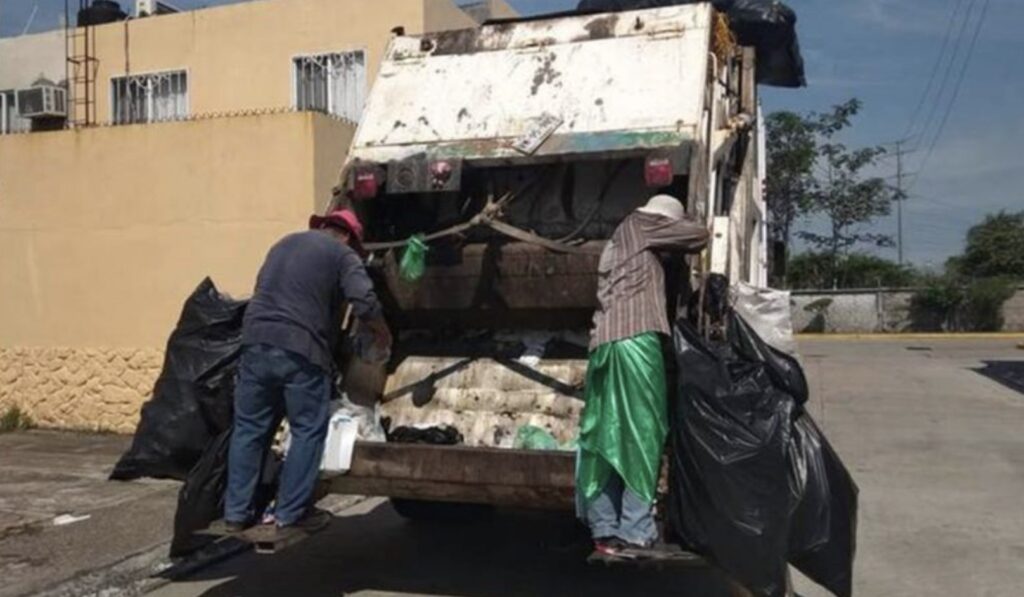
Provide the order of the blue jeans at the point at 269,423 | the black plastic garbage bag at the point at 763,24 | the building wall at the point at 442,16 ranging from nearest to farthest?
the blue jeans at the point at 269,423, the black plastic garbage bag at the point at 763,24, the building wall at the point at 442,16

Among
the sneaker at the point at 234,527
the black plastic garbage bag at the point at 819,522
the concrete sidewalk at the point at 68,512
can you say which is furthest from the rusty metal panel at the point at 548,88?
the concrete sidewalk at the point at 68,512

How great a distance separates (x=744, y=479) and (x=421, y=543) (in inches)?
111

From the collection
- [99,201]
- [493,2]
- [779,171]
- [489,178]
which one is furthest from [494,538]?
[779,171]

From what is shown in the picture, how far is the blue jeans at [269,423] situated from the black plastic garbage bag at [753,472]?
156cm

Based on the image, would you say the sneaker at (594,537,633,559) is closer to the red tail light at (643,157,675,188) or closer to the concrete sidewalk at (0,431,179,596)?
the red tail light at (643,157,675,188)

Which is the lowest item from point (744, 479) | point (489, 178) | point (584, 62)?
point (744, 479)

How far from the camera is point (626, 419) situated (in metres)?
4.44

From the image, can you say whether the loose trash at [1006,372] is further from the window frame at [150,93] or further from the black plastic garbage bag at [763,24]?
the window frame at [150,93]

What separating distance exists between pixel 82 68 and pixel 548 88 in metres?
10.0

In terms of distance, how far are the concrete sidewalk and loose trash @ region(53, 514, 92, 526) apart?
3cm

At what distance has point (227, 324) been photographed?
5.39 m

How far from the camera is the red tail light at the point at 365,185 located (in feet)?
18.6

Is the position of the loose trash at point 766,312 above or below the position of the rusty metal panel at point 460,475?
above

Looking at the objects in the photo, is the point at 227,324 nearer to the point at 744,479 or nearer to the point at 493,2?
the point at 744,479
